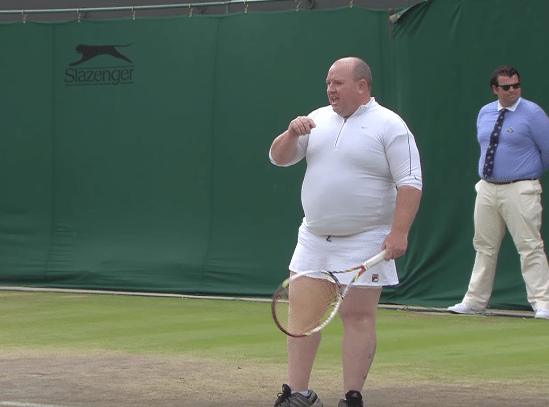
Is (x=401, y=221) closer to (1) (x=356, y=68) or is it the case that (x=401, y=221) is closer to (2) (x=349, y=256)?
(2) (x=349, y=256)

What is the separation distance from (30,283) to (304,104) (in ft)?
13.1

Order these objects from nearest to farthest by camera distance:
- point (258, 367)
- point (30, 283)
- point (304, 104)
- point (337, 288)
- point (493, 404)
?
point (337, 288)
point (493, 404)
point (258, 367)
point (304, 104)
point (30, 283)

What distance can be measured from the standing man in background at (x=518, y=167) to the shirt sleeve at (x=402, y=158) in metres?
4.74

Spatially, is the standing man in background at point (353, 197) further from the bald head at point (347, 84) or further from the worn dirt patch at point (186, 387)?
the worn dirt patch at point (186, 387)

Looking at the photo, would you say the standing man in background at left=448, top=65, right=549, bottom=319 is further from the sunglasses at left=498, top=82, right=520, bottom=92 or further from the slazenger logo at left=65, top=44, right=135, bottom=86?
the slazenger logo at left=65, top=44, right=135, bottom=86

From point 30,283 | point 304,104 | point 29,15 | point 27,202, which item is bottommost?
point 30,283

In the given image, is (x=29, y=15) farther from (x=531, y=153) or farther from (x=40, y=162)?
(x=531, y=153)

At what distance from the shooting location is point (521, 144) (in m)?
10.9

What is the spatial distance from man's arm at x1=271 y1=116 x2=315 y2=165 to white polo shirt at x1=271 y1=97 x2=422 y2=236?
0.07 meters

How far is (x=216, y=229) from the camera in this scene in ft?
44.3

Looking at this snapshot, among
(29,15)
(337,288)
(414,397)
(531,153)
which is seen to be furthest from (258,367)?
(29,15)

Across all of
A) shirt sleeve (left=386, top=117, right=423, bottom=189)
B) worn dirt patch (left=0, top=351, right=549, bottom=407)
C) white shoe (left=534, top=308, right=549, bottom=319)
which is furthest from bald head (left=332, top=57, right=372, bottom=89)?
white shoe (left=534, top=308, right=549, bottom=319)

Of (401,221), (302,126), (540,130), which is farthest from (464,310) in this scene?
(302,126)

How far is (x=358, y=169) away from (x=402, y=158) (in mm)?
243
